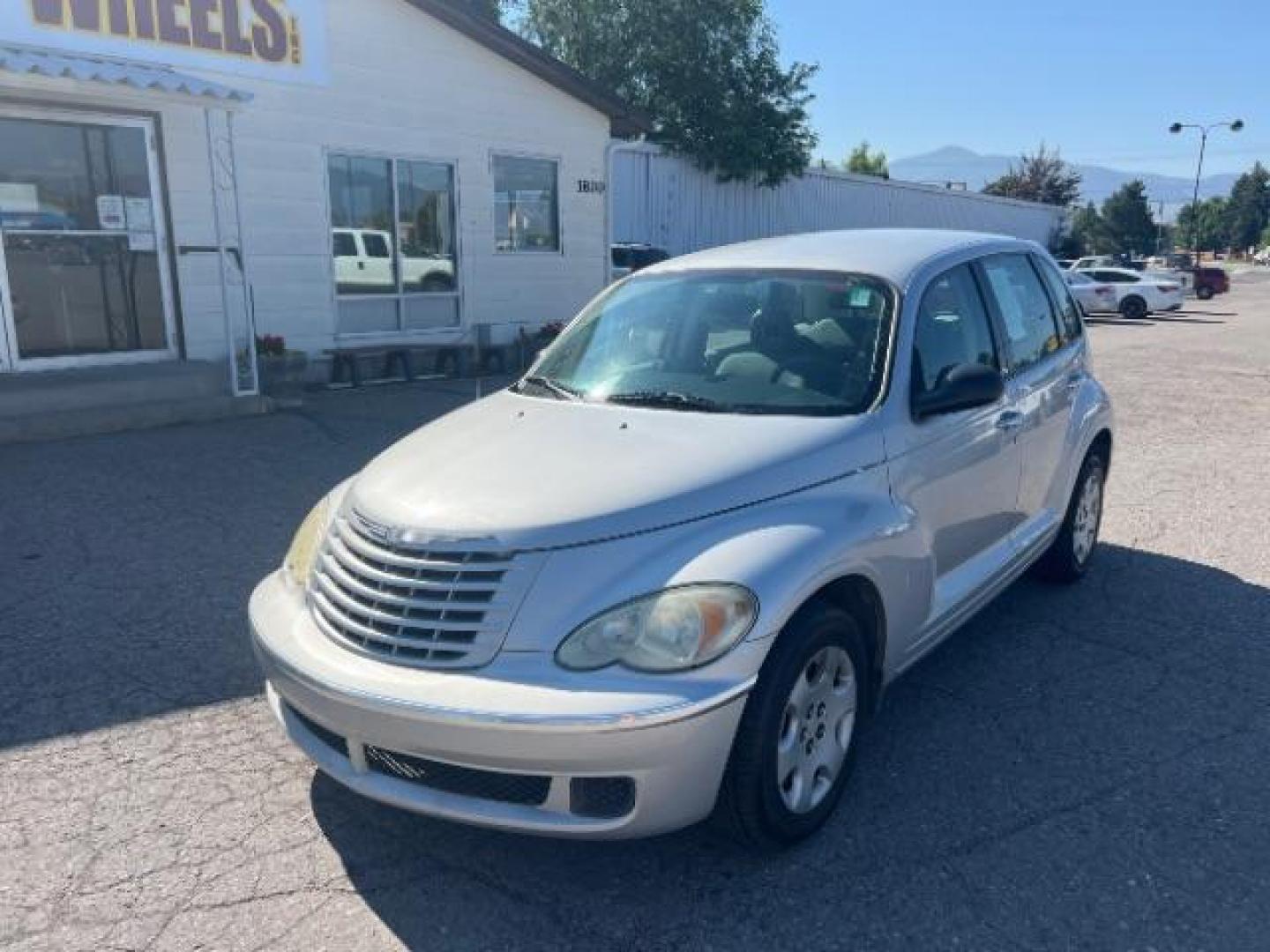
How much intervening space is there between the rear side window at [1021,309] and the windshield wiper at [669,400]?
1.60 metres

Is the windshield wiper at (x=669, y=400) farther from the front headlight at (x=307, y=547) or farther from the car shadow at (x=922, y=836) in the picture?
the car shadow at (x=922, y=836)

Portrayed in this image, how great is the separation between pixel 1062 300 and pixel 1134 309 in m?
25.4

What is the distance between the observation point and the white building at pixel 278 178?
9242 millimetres

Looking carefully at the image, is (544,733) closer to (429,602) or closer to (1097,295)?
(429,602)

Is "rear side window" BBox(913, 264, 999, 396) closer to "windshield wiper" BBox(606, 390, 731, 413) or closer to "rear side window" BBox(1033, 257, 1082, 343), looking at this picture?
"windshield wiper" BBox(606, 390, 731, 413)

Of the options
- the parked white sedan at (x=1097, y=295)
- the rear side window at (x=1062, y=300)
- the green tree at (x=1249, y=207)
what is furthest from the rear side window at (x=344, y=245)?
the green tree at (x=1249, y=207)

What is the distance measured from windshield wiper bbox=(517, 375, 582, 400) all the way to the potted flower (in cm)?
680

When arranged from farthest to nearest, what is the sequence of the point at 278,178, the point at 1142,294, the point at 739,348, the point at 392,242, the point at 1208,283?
the point at 1208,283, the point at 1142,294, the point at 392,242, the point at 278,178, the point at 739,348

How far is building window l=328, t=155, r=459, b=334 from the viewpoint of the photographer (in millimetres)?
11688

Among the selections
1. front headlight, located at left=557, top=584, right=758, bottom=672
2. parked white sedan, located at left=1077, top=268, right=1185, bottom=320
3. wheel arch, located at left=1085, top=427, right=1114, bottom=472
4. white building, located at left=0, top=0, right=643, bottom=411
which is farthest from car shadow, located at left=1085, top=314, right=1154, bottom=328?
front headlight, located at left=557, top=584, right=758, bottom=672

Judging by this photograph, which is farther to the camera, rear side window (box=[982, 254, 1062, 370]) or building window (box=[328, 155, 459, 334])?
building window (box=[328, 155, 459, 334])

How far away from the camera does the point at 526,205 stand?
1363 cm

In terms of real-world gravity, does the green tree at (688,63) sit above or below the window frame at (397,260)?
above

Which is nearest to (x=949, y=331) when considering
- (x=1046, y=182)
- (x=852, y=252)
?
(x=852, y=252)
